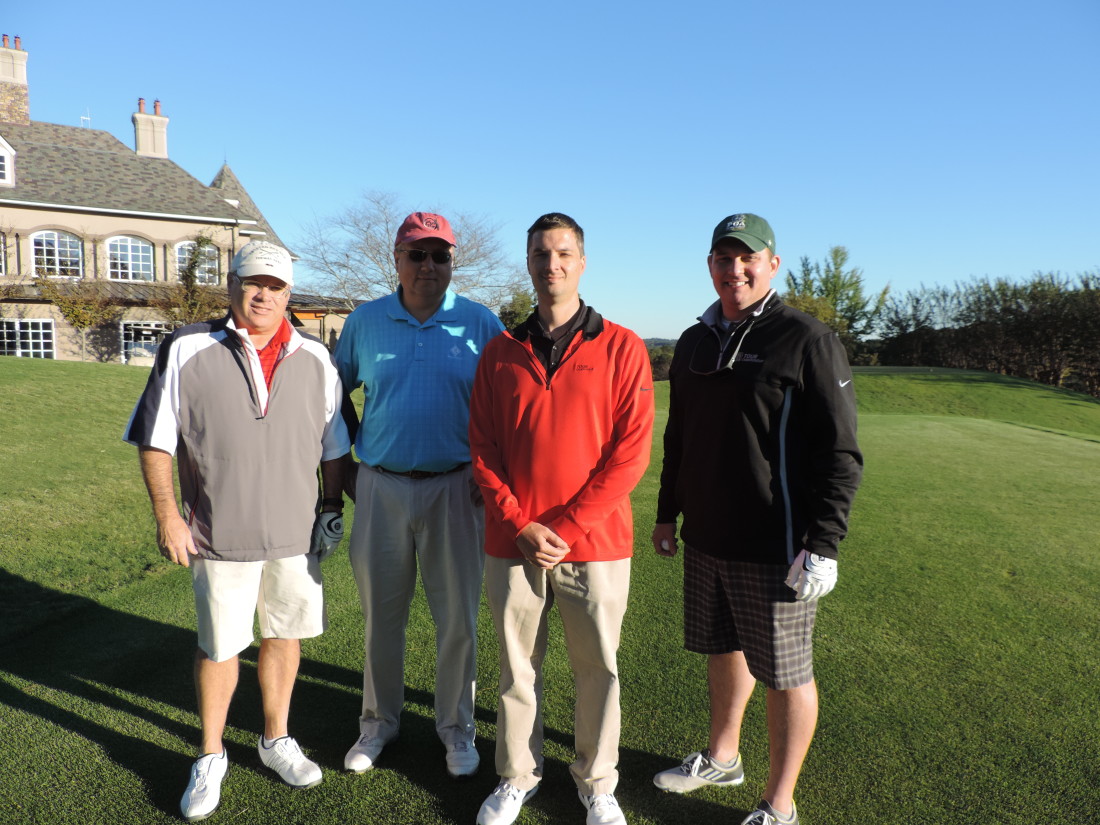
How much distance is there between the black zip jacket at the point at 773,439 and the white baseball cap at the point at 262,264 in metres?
1.61

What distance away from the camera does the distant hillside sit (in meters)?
21.2

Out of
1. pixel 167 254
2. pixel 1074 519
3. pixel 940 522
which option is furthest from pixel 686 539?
pixel 167 254

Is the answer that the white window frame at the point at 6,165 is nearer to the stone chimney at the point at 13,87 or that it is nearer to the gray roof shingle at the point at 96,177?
the gray roof shingle at the point at 96,177

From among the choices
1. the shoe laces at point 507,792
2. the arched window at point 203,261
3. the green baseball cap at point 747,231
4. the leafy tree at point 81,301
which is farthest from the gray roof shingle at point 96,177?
the shoe laces at point 507,792

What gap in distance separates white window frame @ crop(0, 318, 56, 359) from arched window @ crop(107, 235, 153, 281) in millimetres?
2826

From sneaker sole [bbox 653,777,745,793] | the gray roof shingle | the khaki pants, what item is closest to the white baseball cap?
the khaki pants

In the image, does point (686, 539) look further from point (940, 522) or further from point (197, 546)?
point (940, 522)

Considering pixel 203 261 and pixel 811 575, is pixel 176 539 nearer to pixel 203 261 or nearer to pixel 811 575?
pixel 811 575

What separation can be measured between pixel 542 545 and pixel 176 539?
1.37m

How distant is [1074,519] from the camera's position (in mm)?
7242

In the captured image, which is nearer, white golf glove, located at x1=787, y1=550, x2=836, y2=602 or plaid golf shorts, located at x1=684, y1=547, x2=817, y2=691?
white golf glove, located at x1=787, y1=550, x2=836, y2=602

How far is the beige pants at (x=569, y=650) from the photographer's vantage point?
2627mm

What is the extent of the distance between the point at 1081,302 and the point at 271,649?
113 feet

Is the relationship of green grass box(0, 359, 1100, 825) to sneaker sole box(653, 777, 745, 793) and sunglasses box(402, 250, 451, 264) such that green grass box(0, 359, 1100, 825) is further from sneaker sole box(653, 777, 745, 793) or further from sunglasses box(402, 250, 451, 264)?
sunglasses box(402, 250, 451, 264)
